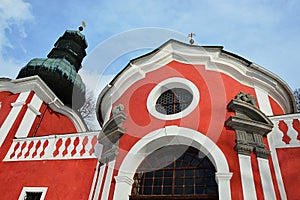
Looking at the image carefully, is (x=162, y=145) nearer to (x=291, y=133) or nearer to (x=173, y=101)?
(x=173, y=101)

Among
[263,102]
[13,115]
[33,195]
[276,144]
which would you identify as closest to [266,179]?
[276,144]

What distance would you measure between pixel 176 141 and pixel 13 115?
7451mm

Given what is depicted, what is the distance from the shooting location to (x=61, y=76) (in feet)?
42.6

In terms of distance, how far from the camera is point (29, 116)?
34.3ft

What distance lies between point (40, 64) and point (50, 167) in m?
6.93

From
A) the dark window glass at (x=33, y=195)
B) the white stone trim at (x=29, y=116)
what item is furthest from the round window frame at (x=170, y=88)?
the white stone trim at (x=29, y=116)

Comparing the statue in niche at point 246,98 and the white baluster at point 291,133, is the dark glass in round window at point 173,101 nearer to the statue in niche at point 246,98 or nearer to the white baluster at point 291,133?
the statue in niche at point 246,98

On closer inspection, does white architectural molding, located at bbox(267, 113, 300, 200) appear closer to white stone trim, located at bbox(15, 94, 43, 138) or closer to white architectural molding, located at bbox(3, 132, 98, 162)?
white architectural molding, located at bbox(3, 132, 98, 162)

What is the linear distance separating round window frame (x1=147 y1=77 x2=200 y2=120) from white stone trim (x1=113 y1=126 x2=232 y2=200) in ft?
1.43

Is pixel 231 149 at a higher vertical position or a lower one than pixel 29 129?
lower

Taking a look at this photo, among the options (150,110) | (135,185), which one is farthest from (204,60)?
(135,185)

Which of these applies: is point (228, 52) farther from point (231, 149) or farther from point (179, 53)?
point (231, 149)

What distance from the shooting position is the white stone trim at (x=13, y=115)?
9.61 m

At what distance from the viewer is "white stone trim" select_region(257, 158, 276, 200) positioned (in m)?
4.75
